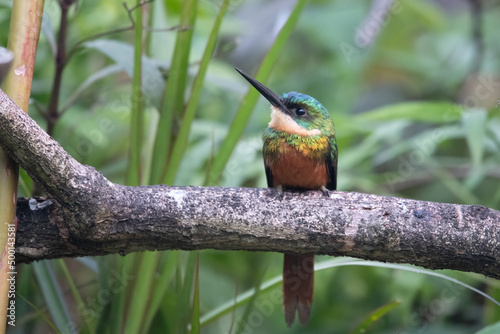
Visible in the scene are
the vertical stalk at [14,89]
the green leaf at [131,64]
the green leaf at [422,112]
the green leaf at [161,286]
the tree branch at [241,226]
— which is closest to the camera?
the vertical stalk at [14,89]

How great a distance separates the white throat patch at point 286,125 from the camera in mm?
1906

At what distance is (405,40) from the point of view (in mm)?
5000

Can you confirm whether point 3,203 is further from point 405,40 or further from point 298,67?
point 405,40

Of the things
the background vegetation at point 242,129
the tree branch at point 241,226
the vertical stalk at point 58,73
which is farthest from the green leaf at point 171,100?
the vertical stalk at point 58,73

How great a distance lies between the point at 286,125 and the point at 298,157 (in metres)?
0.13

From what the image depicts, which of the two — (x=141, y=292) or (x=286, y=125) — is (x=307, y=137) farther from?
(x=141, y=292)

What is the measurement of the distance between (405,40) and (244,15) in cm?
163

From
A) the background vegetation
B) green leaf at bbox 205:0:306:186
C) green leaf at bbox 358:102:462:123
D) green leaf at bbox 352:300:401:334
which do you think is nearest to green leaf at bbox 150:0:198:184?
the background vegetation

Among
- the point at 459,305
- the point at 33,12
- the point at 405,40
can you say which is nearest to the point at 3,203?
the point at 33,12

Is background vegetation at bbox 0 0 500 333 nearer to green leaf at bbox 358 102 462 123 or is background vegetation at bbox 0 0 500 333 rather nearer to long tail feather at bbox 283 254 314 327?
green leaf at bbox 358 102 462 123

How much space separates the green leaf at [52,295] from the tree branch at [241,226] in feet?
1.09

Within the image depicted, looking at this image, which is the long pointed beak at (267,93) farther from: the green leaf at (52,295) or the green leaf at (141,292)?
the green leaf at (52,295)

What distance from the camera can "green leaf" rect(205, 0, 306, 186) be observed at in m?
1.63

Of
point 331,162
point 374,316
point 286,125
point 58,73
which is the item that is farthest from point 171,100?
point 374,316
